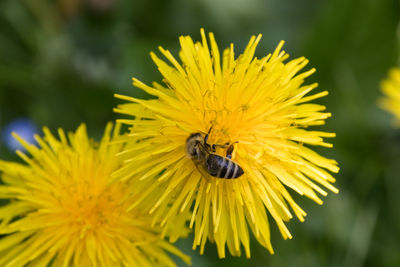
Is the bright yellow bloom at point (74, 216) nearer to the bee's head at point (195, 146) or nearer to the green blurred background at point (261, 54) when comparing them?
the bee's head at point (195, 146)

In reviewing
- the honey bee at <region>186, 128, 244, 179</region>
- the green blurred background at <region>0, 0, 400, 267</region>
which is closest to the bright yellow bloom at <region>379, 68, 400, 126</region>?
the green blurred background at <region>0, 0, 400, 267</region>

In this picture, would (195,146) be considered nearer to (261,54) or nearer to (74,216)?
(74,216)

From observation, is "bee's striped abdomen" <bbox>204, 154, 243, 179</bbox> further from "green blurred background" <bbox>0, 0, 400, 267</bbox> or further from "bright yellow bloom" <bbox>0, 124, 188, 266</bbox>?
"green blurred background" <bbox>0, 0, 400, 267</bbox>

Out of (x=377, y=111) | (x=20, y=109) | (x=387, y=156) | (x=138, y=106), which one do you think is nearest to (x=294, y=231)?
(x=387, y=156)

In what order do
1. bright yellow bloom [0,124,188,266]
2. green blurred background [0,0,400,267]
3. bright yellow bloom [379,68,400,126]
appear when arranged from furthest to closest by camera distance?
Answer: bright yellow bloom [379,68,400,126]
green blurred background [0,0,400,267]
bright yellow bloom [0,124,188,266]

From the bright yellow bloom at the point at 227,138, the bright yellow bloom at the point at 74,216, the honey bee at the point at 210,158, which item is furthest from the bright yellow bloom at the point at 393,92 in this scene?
the bright yellow bloom at the point at 74,216

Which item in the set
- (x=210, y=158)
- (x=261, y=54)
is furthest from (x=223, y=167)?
(x=261, y=54)

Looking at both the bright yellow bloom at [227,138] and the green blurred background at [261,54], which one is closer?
the bright yellow bloom at [227,138]

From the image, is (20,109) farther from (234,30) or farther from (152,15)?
(234,30)
